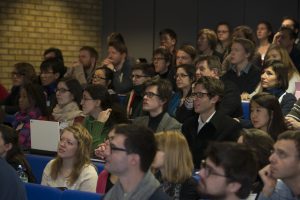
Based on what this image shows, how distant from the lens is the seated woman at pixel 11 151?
15.5ft

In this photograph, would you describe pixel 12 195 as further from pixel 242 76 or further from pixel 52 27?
pixel 52 27

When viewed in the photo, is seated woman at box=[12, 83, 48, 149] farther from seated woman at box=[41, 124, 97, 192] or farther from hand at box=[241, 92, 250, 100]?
hand at box=[241, 92, 250, 100]

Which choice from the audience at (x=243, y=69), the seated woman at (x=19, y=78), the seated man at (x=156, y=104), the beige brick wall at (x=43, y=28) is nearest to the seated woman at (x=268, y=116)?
the seated man at (x=156, y=104)

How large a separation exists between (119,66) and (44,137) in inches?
111

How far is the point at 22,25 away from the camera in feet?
31.1

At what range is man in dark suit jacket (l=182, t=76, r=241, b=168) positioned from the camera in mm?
5105

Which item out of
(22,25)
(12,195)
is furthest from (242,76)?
(22,25)

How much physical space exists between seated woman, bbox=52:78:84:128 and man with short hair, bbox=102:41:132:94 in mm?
1145

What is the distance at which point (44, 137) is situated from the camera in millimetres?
5387

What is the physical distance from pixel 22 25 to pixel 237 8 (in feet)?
10.3

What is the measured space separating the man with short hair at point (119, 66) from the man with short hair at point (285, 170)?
436 cm

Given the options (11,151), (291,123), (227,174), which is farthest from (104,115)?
(227,174)

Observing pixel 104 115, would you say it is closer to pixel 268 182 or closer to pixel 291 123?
pixel 291 123

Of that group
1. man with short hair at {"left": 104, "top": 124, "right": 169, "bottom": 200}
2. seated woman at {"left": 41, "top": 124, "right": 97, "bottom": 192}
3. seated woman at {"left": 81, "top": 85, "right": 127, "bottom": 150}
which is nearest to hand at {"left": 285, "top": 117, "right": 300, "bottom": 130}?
seated woman at {"left": 81, "top": 85, "right": 127, "bottom": 150}
